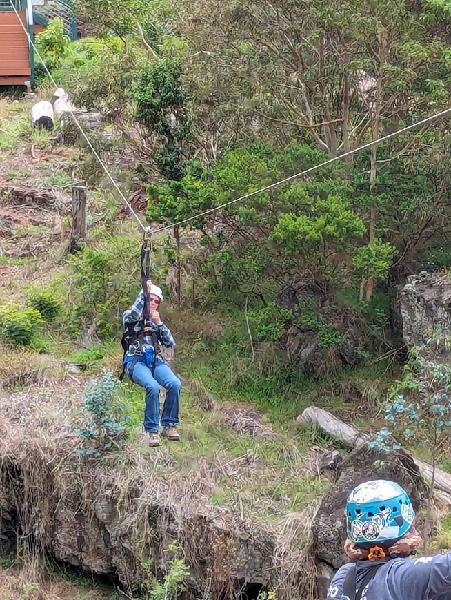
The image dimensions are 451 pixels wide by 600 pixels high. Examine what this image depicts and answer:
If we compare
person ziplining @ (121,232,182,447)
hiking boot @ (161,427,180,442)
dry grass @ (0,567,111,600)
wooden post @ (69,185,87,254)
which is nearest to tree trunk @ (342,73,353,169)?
wooden post @ (69,185,87,254)

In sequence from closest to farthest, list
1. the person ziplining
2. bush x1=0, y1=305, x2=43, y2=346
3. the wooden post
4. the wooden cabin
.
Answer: the person ziplining → bush x1=0, y1=305, x2=43, y2=346 → the wooden post → the wooden cabin

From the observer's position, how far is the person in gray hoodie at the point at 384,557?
8.46ft

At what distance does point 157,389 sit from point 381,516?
17.9 feet

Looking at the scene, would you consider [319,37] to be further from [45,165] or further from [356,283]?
[45,165]

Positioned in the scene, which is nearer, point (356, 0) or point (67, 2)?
point (356, 0)

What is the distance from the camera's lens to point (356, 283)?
11266mm

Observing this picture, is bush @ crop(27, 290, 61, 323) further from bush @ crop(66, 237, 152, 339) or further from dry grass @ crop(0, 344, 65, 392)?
dry grass @ crop(0, 344, 65, 392)

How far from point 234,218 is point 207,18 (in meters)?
2.34

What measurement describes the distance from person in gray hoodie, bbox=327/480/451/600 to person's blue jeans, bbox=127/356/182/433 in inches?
211

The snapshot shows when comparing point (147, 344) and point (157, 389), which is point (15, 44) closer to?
point (147, 344)

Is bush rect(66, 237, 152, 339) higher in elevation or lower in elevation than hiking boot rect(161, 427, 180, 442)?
higher

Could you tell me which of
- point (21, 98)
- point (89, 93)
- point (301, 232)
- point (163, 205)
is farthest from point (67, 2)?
point (301, 232)

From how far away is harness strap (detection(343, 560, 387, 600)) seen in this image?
267 cm

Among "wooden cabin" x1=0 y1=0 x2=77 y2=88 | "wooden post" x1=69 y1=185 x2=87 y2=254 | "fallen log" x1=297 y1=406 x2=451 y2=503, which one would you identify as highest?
"wooden cabin" x1=0 y1=0 x2=77 y2=88
